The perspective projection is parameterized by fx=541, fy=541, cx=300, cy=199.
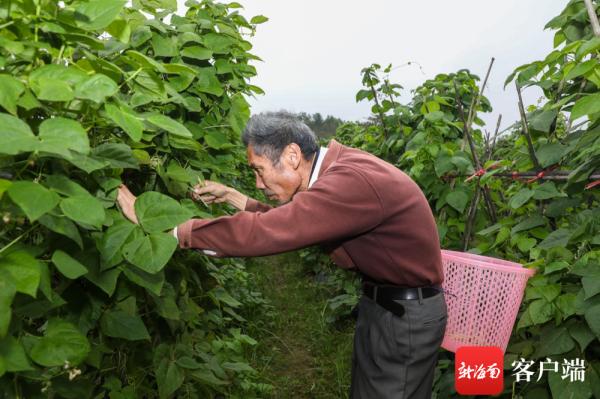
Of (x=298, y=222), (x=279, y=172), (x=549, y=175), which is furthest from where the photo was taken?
(x=549, y=175)

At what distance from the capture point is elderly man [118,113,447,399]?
177cm

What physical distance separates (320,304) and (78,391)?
4.35m

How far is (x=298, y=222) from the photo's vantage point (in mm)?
1714

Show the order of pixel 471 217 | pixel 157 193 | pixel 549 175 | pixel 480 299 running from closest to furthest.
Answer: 1. pixel 157 193
2. pixel 480 299
3. pixel 549 175
4. pixel 471 217

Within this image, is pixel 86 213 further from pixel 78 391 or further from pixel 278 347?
pixel 278 347

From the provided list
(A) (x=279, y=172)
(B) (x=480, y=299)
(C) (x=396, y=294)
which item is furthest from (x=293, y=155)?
(B) (x=480, y=299)

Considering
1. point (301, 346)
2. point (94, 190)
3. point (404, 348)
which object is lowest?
point (301, 346)

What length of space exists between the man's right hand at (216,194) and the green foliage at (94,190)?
0.06 m

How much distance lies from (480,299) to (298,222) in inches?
38.8

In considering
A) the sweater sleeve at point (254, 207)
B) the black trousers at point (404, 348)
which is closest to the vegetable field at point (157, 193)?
the sweater sleeve at point (254, 207)

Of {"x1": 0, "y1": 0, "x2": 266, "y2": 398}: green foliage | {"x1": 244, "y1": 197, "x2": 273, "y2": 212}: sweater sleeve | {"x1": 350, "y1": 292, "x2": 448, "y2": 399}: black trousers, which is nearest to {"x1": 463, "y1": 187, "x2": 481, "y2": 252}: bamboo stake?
{"x1": 350, "y1": 292, "x2": 448, "y2": 399}: black trousers

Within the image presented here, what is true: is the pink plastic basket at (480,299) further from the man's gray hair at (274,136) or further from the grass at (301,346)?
the grass at (301,346)

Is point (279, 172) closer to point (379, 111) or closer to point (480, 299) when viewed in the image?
point (480, 299)

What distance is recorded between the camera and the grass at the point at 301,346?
3.79m
